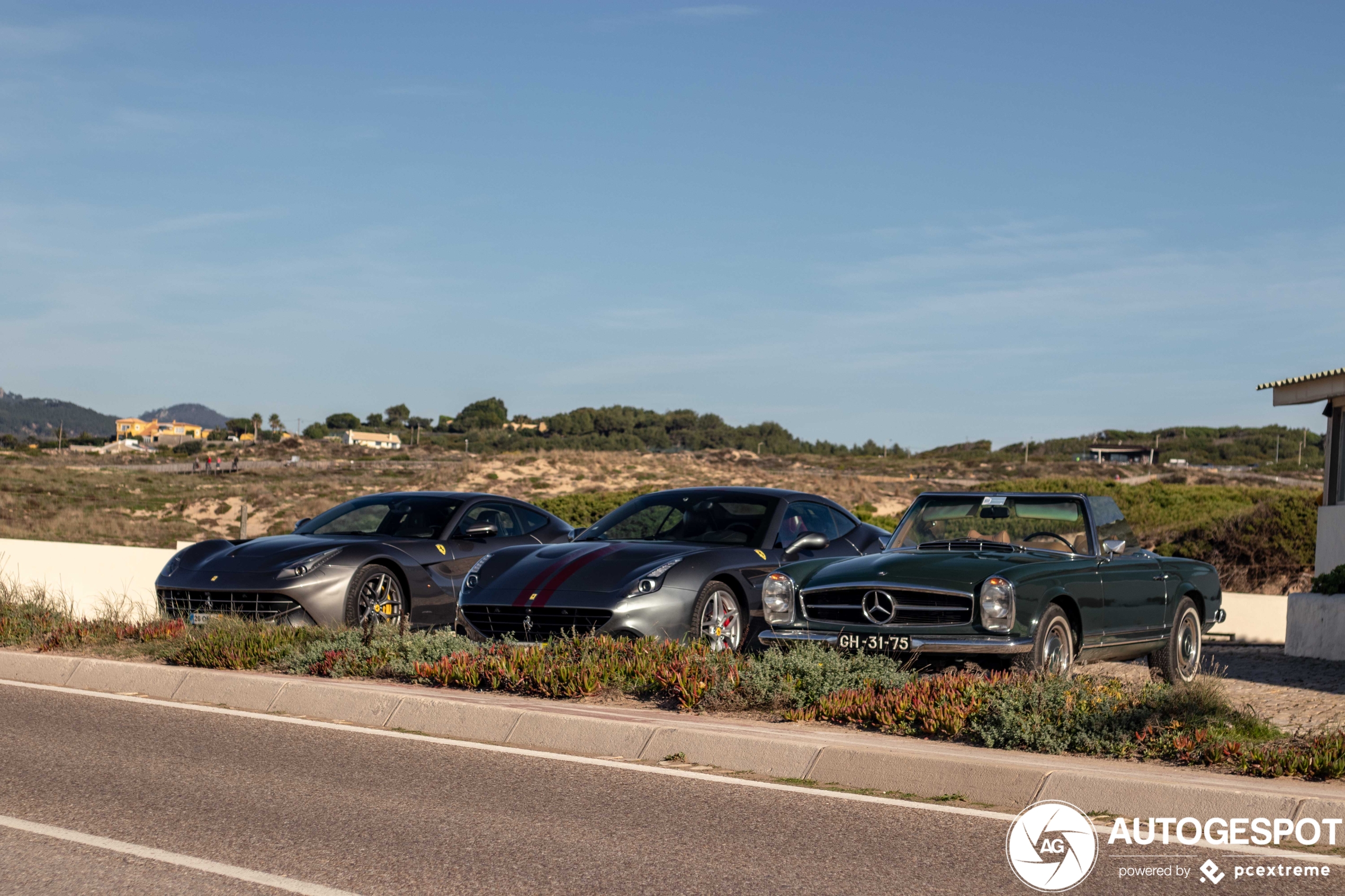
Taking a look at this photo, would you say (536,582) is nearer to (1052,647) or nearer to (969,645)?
(969,645)

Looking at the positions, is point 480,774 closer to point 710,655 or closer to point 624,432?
point 710,655

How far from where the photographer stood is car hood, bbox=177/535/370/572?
1163 centimetres

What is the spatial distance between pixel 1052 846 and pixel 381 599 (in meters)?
7.84

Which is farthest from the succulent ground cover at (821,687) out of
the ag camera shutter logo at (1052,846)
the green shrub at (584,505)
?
the green shrub at (584,505)

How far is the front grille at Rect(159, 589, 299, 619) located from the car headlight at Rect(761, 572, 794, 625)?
15.2 ft

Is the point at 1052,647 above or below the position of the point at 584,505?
above

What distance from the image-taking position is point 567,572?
9930 mm

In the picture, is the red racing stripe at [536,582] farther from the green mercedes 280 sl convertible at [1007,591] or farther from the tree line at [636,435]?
the tree line at [636,435]

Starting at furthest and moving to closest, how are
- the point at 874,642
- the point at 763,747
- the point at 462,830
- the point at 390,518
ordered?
the point at 390,518
the point at 874,642
the point at 763,747
the point at 462,830

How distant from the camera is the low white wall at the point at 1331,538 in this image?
1709 cm

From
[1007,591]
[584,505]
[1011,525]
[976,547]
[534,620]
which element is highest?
[1011,525]

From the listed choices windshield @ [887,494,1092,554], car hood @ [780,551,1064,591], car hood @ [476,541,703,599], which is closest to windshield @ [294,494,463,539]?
car hood @ [476,541,703,599]

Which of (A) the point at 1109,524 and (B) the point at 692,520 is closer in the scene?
(A) the point at 1109,524

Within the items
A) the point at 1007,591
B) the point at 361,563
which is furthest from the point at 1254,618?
the point at 361,563
